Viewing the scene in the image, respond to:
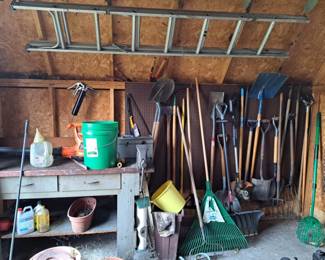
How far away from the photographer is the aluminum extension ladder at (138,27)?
6.01ft

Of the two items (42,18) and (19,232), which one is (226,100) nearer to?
(42,18)

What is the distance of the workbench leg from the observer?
2.02 metres

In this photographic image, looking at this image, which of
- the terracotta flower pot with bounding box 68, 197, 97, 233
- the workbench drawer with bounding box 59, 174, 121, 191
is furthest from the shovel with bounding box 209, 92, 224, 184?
the terracotta flower pot with bounding box 68, 197, 97, 233

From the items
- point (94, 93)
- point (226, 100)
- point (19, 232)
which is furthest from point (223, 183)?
point (19, 232)

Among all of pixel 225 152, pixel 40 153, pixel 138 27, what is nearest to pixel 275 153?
pixel 225 152

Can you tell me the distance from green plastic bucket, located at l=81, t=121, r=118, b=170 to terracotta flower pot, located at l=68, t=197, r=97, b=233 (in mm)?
427

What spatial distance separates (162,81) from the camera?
8.32 feet

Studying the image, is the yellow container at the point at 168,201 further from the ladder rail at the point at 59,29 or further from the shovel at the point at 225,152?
the ladder rail at the point at 59,29

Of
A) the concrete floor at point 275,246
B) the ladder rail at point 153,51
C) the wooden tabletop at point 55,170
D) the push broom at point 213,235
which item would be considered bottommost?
the concrete floor at point 275,246

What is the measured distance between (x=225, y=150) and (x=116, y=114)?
1175mm

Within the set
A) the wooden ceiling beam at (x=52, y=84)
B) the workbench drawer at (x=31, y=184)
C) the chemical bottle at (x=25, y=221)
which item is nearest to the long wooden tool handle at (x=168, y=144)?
the wooden ceiling beam at (x=52, y=84)

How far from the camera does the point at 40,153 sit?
197 cm

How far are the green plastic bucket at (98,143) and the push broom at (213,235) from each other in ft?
3.20

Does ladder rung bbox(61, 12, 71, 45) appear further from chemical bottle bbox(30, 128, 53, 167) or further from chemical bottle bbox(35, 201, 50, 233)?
chemical bottle bbox(35, 201, 50, 233)
